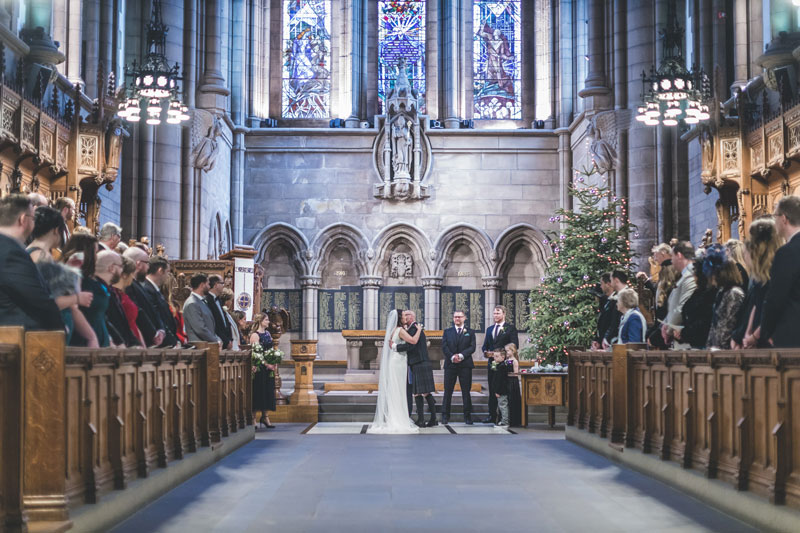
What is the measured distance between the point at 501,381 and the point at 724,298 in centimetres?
627

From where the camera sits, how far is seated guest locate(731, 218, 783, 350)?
5.56 meters

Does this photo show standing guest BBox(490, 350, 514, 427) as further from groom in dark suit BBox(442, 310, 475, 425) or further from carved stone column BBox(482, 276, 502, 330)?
carved stone column BBox(482, 276, 502, 330)

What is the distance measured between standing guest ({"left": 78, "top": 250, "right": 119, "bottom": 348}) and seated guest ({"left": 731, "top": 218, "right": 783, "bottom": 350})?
367cm

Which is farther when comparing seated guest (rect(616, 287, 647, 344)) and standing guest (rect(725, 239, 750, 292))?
seated guest (rect(616, 287, 647, 344))

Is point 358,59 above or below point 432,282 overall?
above

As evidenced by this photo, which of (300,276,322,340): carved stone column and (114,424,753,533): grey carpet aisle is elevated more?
(300,276,322,340): carved stone column

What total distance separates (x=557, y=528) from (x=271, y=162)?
1836 centimetres

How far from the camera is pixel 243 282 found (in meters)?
15.2

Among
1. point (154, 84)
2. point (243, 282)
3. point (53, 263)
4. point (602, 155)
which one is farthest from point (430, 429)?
point (602, 155)

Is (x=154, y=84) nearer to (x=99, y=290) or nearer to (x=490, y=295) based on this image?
(x=99, y=290)

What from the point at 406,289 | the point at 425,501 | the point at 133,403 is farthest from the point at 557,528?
the point at 406,289

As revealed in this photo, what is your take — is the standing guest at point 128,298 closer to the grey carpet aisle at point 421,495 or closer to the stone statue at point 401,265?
the grey carpet aisle at point 421,495

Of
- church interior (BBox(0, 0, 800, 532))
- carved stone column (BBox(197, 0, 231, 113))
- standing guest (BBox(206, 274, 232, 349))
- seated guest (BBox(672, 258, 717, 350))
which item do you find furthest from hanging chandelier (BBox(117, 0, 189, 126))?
seated guest (BBox(672, 258, 717, 350))

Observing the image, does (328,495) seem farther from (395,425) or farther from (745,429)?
(395,425)
